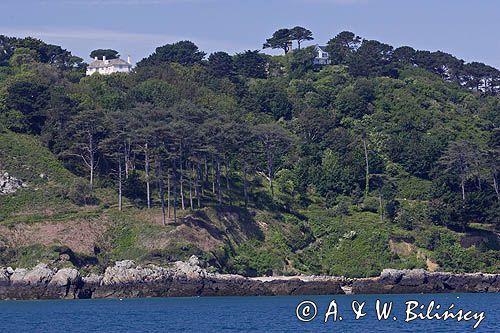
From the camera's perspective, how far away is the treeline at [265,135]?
105m

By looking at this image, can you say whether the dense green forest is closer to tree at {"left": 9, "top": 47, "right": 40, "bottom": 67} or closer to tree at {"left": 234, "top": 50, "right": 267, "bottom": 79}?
tree at {"left": 9, "top": 47, "right": 40, "bottom": 67}

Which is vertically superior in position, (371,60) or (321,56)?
(321,56)

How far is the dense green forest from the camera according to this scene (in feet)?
324

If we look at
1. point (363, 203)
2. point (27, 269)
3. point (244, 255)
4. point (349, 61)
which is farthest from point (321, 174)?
point (349, 61)

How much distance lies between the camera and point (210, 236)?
99125 millimetres

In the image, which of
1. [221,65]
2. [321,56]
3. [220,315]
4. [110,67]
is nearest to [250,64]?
[221,65]

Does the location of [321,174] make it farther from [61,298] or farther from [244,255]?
[61,298]

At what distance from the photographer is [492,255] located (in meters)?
102

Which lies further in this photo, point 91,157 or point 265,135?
point 265,135

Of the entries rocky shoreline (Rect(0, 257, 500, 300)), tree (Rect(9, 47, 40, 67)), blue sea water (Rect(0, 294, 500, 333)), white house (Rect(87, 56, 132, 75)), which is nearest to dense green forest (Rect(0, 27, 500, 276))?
rocky shoreline (Rect(0, 257, 500, 300))

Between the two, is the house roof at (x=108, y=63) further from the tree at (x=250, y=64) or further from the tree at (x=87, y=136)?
the tree at (x=87, y=136)

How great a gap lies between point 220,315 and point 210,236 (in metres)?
26.9

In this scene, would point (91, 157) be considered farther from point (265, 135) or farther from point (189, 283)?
point (189, 283)

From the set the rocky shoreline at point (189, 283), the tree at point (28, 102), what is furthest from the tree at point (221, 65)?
the rocky shoreline at point (189, 283)
